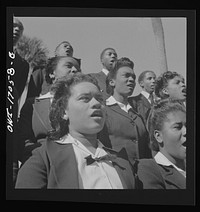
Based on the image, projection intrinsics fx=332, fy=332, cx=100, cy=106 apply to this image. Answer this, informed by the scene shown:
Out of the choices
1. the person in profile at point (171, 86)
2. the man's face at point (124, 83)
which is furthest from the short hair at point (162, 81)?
the man's face at point (124, 83)

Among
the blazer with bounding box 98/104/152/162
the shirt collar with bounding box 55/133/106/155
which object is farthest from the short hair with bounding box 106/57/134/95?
the shirt collar with bounding box 55/133/106/155

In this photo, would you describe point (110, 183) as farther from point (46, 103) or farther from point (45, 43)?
point (45, 43)

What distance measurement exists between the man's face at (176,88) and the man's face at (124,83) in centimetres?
22

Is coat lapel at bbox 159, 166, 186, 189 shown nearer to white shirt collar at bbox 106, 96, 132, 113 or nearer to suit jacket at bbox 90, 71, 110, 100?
white shirt collar at bbox 106, 96, 132, 113

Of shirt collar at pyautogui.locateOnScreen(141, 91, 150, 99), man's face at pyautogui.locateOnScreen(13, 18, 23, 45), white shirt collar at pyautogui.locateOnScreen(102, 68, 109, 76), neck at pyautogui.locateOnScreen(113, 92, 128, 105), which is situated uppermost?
man's face at pyautogui.locateOnScreen(13, 18, 23, 45)

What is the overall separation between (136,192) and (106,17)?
3.57ft

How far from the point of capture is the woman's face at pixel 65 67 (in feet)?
6.72

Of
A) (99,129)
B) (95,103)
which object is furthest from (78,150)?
(95,103)

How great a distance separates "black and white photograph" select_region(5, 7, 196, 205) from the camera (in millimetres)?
2023

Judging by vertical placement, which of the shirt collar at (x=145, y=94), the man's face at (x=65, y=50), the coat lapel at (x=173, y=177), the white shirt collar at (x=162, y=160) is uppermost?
the man's face at (x=65, y=50)

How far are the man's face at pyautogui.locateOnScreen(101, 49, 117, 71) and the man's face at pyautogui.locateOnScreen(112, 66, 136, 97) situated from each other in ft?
0.23

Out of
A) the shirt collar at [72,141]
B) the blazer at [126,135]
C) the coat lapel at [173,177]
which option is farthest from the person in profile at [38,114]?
the coat lapel at [173,177]

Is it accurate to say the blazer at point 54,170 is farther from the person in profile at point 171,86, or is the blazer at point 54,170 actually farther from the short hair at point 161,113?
the person in profile at point 171,86

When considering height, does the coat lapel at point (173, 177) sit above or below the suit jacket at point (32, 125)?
below
